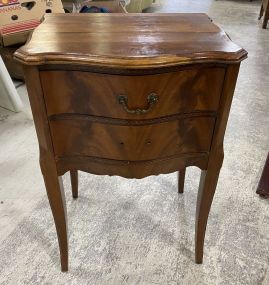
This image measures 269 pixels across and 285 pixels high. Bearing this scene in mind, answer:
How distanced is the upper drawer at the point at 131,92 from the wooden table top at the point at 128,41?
1.5 inches

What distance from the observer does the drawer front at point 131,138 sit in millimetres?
744

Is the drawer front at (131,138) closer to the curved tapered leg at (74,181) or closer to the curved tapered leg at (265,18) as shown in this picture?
the curved tapered leg at (74,181)

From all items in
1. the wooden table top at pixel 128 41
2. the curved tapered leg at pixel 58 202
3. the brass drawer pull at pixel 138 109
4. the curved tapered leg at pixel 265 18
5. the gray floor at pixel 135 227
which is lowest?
the gray floor at pixel 135 227

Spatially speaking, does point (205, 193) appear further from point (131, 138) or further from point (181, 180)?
point (181, 180)

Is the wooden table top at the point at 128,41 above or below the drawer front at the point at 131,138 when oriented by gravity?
above

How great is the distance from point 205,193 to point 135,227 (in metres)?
0.44

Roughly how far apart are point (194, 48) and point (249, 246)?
2.78 ft

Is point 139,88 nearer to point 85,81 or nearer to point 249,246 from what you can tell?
point 85,81

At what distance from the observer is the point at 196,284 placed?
1.06 m

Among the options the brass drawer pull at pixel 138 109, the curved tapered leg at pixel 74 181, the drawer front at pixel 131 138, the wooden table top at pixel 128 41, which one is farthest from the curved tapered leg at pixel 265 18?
the brass drawer pull at pixel 138 109

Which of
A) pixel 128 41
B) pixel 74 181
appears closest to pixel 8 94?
pixel 74 181

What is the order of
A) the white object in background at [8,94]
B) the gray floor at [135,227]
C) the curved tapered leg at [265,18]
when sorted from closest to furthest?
the gray floor at [135,227] < the white object in background at [8,94] < the curved tapered leg at [265,18]

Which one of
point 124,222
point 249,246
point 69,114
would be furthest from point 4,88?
point 249,246

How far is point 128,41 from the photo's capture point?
0.73m
